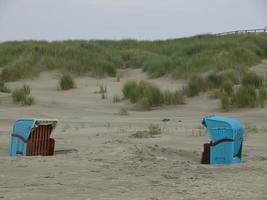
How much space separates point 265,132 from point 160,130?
201 centimetres

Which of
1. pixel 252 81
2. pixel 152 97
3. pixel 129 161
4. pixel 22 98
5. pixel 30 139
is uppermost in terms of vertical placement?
pixel 252 81

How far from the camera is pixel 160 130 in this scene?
480 inches

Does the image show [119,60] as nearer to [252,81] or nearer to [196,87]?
[196,87]

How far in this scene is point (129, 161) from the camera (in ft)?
27.3

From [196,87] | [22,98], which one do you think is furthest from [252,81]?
[22,98]

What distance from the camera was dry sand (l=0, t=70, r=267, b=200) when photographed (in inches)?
249

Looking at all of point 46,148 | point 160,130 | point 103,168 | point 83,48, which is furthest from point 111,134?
point 83,48

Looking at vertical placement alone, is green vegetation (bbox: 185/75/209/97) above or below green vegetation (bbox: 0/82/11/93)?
above

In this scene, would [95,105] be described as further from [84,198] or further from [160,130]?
[84,198]

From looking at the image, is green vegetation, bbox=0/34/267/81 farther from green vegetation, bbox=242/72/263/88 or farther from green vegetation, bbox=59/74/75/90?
green vegetation, bbox=59/74/75/90

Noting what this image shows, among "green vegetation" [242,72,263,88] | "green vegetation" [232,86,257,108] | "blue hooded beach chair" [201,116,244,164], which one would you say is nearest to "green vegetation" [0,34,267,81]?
"green vegetation" [242,72,263,88]

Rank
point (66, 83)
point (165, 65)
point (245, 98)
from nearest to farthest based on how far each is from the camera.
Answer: point (245, 98) → point (66, 83) → point (165, 65)

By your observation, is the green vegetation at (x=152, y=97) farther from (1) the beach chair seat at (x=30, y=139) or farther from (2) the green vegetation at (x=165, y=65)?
(1) the beach chair seat at (x=30, y=139)

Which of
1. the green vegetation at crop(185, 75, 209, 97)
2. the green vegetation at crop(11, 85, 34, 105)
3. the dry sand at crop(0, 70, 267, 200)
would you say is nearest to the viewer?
the dry sand at crop(0, 70, 267, 200)
